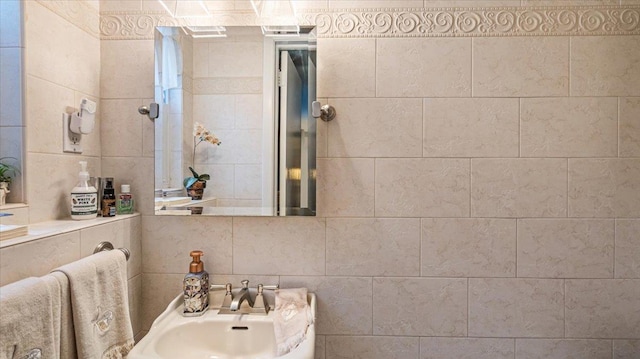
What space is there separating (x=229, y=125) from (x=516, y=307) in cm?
121

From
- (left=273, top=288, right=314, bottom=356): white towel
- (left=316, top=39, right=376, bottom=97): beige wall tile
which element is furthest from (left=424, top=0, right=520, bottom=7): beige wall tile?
(left=273, top=288, right=314, bottom=356): white towel

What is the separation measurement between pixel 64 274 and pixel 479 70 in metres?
1.38

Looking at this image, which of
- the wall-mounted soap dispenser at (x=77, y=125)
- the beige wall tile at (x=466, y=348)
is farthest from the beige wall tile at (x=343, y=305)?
the wall-mounted soap dispenser at (x=77, y=125)

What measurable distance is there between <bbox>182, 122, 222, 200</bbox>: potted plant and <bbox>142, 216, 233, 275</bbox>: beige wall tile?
0.10 metres

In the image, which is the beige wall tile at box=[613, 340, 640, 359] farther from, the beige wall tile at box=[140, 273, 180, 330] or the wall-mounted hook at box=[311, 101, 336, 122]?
the beige wall tile at box=[140, 273, 180, 330]

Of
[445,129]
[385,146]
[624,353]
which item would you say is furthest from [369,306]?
[624,353]

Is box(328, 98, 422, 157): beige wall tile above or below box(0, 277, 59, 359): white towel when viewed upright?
above

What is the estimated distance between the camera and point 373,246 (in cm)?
125

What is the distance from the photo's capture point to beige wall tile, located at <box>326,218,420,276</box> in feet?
4.09

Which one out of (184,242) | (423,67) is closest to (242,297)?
(184,242)

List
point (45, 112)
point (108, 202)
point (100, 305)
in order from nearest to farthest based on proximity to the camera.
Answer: point (100, 305), point (45, 112), point (108, 202)

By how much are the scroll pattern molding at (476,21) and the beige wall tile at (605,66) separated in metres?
0.03

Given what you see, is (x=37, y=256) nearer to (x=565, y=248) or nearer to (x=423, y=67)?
(x=423, y=67)

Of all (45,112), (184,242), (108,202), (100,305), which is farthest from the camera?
(184,242)
